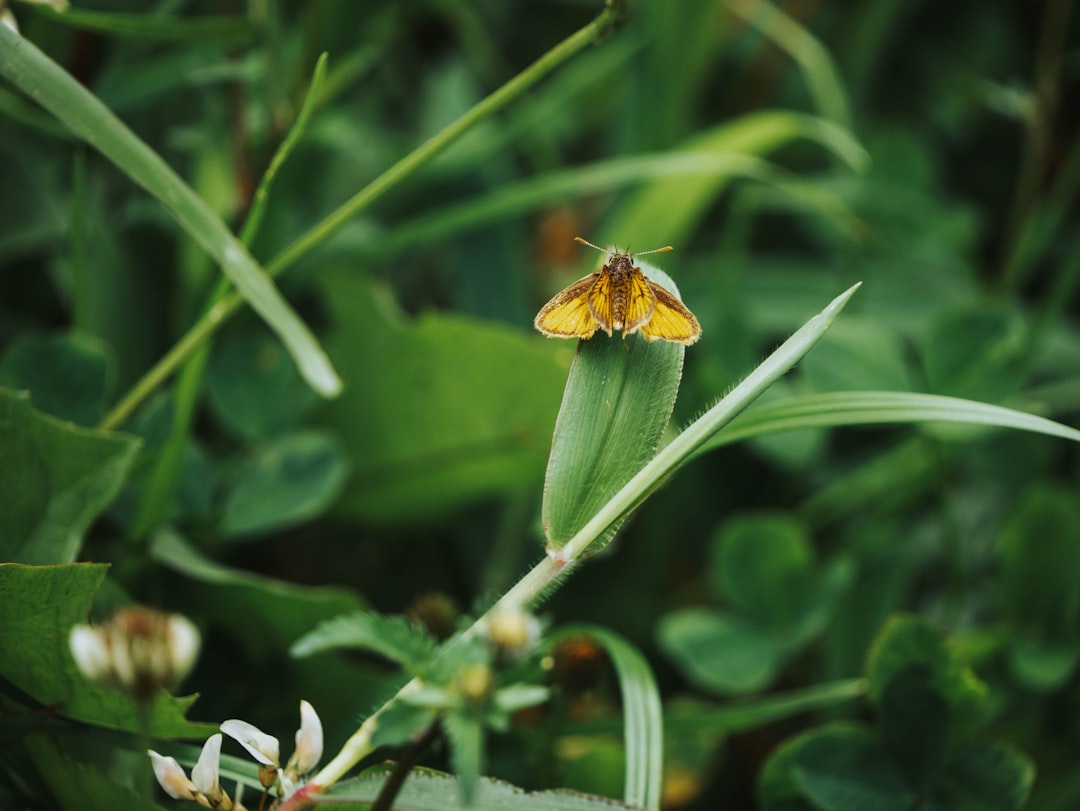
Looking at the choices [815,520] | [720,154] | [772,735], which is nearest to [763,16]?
[720,154]

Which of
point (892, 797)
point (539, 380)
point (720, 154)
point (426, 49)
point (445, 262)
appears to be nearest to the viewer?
point (892, 797)

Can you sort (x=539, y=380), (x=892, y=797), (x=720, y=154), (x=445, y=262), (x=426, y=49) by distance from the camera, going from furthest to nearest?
(x=426, y=49) < (x=445, y=262) < (x=720, y=154) < (x=539, y=380) < (x=892, y=797)

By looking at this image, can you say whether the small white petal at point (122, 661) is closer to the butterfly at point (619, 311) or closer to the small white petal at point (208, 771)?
the small white petal at point (208, 771)

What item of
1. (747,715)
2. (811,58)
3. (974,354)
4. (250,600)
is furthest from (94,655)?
(811,58)

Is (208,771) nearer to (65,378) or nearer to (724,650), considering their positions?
(65,378)

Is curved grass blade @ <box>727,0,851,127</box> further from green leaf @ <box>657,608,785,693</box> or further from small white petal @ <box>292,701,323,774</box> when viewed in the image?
small white petal @ <box>292,701,323,774</box>

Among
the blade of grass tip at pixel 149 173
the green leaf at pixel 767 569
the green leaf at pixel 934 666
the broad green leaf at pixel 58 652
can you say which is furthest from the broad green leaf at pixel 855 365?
the broad green leaf at pixel 58 652

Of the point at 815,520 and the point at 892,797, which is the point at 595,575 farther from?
the point at 892,797
